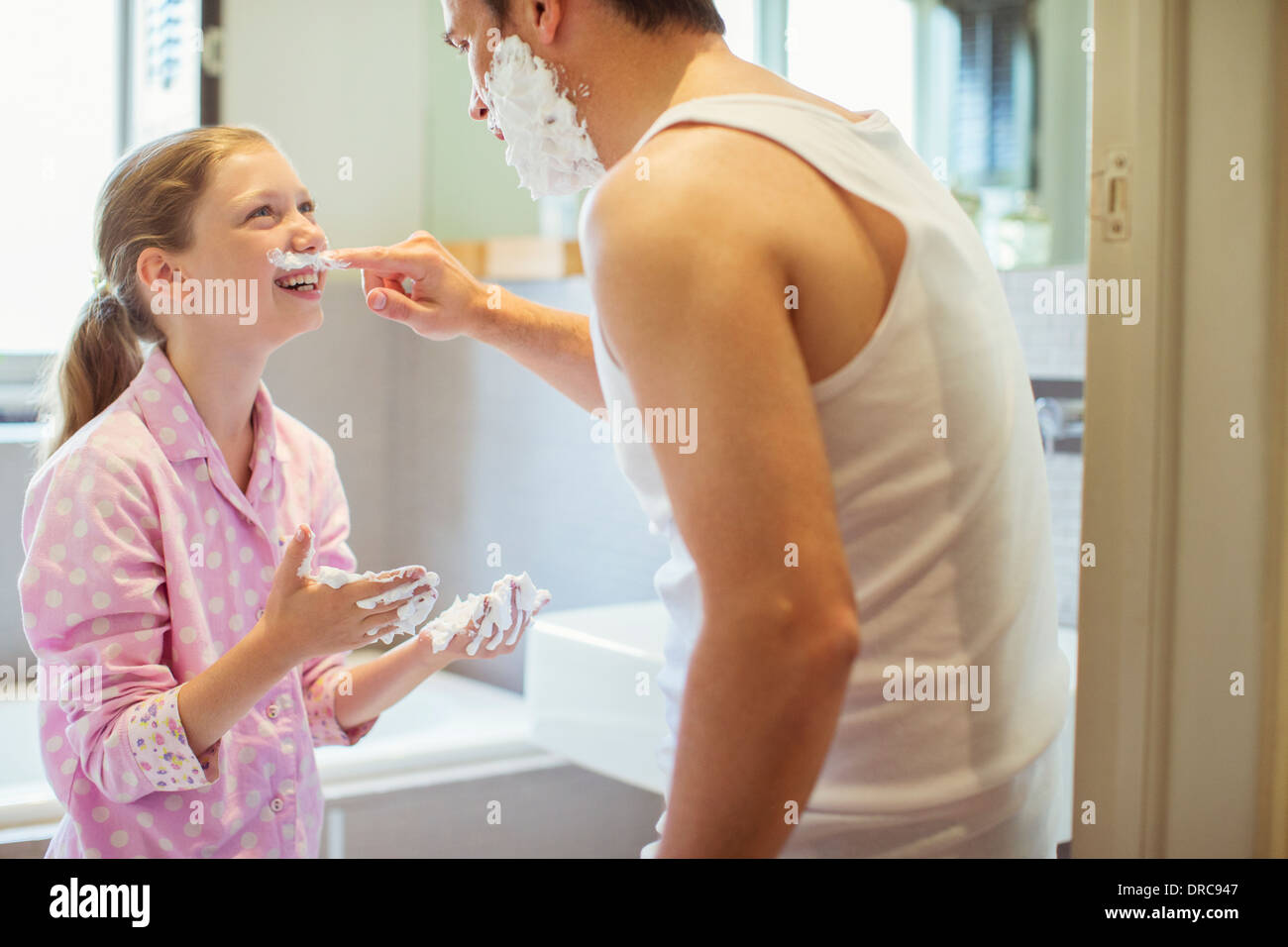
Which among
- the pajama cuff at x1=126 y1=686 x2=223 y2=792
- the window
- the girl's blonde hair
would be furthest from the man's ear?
the window

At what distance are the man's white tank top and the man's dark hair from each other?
12 centimetres

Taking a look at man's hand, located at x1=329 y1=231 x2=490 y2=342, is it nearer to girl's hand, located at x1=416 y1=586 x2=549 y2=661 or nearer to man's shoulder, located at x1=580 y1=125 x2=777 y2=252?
girl's hand, located at x1=416 y1=586 x2=549 y2=661

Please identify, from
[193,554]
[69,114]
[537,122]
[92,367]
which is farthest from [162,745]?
[69,114]

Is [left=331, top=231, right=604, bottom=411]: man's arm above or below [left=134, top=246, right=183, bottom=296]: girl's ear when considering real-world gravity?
below

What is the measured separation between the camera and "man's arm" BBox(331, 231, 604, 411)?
92 centimetres

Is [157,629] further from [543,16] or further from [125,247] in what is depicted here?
[543,16]

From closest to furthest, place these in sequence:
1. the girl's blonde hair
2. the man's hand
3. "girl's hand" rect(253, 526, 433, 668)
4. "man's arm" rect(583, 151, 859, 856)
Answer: "man's arm" rect(583, 151, 859, 856) < "girl's hand" rect(253, 526, 433, 668) < the man's hand < the girl's blonde hair

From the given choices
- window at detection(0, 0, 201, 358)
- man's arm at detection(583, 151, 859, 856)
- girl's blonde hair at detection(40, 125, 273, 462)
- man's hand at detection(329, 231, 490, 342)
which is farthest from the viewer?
window at detection(0, 0, 201, 358)

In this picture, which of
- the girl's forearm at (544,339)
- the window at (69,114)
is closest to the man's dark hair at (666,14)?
the girl's forearm at (544,339)

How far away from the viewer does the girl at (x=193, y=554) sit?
2.70 ft

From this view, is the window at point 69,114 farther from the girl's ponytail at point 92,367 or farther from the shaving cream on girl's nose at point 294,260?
the shaving cream on girl's nose at point 294,260

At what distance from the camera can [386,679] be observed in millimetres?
994

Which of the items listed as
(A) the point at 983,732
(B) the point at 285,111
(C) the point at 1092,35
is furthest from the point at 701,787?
(B) the point at 285,111
